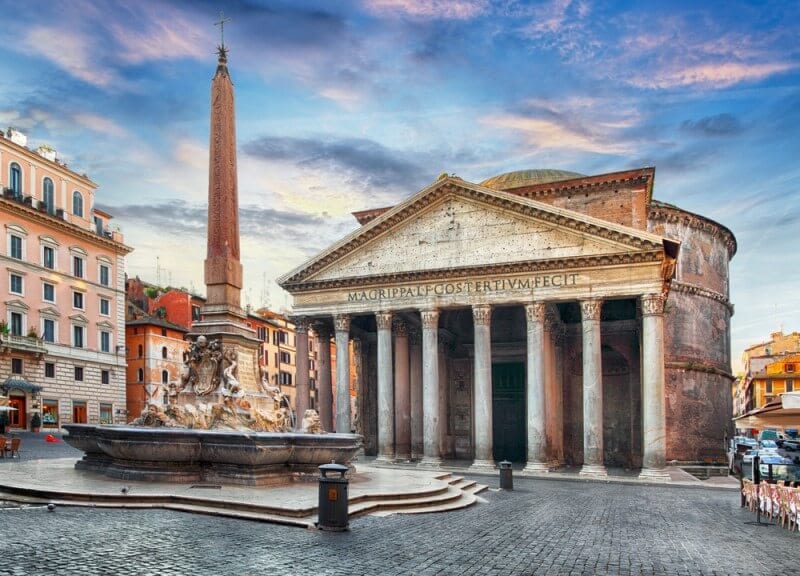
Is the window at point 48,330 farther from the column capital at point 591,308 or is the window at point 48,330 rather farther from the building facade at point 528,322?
the column capital at point 591,308

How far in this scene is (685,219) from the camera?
41.4 metres

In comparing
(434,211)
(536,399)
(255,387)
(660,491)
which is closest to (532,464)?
(536,399)

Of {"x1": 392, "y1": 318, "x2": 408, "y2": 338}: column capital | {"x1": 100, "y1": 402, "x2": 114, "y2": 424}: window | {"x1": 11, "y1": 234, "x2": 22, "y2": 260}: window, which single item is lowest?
{"x1": 100, "y1": 402, "x2": 114, "y2": 424}: window

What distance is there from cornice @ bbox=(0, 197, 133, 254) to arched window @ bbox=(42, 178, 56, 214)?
2.39 feet

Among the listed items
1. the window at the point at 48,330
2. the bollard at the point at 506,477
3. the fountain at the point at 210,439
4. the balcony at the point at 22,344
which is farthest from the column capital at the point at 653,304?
the window at the point at 48,330

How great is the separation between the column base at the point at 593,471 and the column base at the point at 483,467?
3.19 m

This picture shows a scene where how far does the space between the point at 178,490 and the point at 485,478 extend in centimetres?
1435

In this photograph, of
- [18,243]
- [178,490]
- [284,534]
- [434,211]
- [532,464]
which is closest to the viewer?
[284,534]

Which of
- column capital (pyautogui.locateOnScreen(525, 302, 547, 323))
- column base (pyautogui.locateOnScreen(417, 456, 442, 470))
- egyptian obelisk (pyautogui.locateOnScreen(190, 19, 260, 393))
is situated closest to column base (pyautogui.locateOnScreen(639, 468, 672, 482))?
column capital (pyautogui.locateOnScreen(525, 302, 547, 323))

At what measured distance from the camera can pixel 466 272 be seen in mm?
29734

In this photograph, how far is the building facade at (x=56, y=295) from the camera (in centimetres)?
3741

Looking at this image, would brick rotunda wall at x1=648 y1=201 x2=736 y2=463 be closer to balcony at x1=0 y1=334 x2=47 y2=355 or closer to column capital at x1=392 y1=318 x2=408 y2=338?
column capital at x1=392 y1=318 x2=408 y2=338

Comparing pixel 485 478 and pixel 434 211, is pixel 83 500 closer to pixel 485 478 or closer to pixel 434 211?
pixel 485 478

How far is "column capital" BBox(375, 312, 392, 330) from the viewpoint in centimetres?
3111
